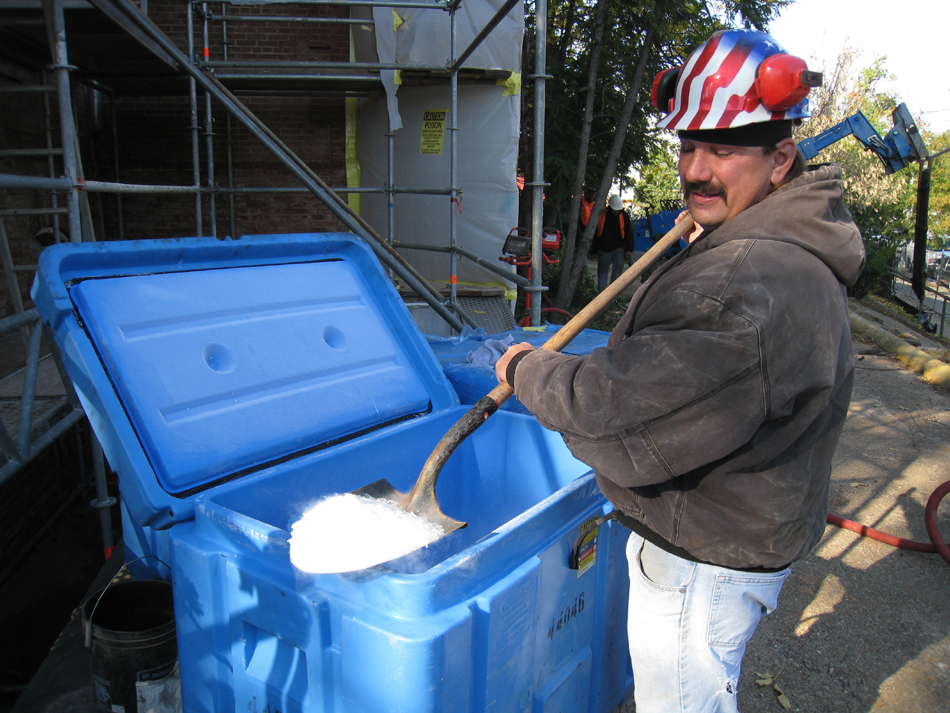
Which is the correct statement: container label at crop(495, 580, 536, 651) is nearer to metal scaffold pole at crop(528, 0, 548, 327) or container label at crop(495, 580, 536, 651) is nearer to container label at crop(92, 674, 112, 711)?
container label at crop(92, 674, 112, 711)

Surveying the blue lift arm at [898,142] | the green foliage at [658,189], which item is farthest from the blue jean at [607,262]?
the green foliage at [658,189]

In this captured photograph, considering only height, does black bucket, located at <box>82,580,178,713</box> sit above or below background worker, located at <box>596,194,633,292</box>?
below

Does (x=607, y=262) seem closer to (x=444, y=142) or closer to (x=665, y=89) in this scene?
(x=444, y=142)

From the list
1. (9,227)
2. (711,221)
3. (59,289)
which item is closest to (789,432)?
(711,221)

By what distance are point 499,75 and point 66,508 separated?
5.25 m

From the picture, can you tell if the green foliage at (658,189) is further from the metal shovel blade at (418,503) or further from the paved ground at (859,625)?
the metal shovel blade at (418,503)

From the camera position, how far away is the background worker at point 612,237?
1015 cm

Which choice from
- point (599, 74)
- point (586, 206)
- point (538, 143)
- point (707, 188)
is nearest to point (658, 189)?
point (586, 206)

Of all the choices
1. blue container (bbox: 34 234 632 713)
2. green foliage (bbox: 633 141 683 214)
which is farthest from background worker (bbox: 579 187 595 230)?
blue container (bbox: 34 234 632 713)

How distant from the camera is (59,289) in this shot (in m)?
1.67

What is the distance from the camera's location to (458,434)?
1.79 m

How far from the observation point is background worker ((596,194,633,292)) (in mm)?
10148

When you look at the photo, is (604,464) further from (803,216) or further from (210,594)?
(210,594)

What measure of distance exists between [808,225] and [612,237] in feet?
30.1
